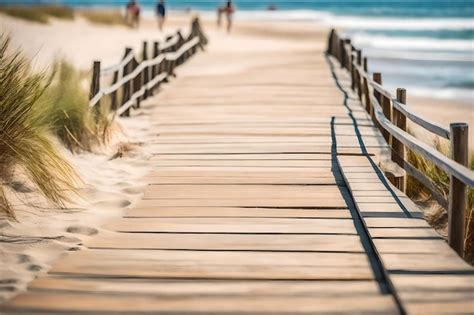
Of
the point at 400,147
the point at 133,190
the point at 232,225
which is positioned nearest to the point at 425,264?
the point at 232,225

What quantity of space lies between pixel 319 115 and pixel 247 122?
Result: 1100 millimetres

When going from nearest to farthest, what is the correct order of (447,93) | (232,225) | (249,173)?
(232,225) < (249,173) < (447,93)

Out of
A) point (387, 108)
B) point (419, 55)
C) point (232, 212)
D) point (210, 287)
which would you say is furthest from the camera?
point (419, 55)

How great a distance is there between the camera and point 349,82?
14031 millimetres

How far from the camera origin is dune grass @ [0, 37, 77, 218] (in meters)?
5.54

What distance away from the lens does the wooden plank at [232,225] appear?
5.08m

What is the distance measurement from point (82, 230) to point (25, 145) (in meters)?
0.94

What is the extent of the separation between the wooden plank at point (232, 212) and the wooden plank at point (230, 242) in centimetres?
51

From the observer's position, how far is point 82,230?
5.09 m

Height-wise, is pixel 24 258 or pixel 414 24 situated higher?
pixel 414 24

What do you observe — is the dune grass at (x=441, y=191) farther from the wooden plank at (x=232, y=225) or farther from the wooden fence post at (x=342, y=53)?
the wooden fence post at (x=342, y=53)

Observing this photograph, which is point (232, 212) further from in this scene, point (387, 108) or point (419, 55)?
point (419, 55)

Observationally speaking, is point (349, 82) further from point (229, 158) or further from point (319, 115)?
point (229, 158)

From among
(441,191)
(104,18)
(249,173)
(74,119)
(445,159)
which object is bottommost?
(441,191)
